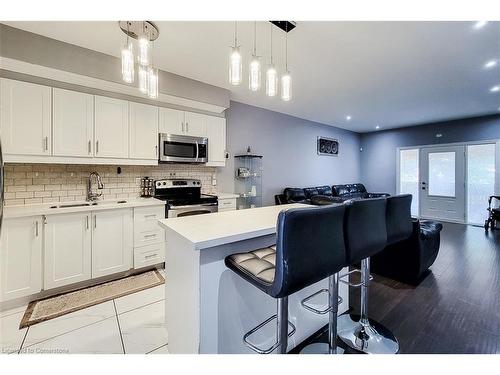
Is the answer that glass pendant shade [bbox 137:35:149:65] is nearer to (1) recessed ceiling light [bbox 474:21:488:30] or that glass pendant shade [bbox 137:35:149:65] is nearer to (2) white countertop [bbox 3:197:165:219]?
(2) white countertop [bbox 3:197:165:219]

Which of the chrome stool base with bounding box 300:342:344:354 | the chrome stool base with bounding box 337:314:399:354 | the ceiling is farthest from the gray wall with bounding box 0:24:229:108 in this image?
the chrome stool base with bounding box 337:314:399:354

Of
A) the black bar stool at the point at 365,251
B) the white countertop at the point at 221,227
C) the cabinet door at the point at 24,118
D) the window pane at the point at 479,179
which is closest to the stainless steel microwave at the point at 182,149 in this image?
the cabinet door at the point at 24,118

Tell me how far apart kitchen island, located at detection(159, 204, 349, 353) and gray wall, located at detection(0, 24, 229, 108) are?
2.13 metres

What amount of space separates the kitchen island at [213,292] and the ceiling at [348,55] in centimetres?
195

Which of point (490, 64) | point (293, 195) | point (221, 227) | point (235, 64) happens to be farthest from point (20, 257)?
point (490, 64)

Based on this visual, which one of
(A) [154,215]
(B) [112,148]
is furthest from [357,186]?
(B) [112,148]

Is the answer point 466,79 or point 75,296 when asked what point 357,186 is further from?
point 75,296

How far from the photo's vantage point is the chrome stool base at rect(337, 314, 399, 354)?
5.41ft

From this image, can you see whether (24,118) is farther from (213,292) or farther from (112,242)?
(213,292)

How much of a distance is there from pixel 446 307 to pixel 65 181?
176 inches

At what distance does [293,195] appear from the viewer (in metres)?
5.06

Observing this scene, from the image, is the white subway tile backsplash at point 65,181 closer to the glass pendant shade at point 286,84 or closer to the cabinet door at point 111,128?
the cabinet door at point 111,128

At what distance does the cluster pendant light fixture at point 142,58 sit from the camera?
163 cm
